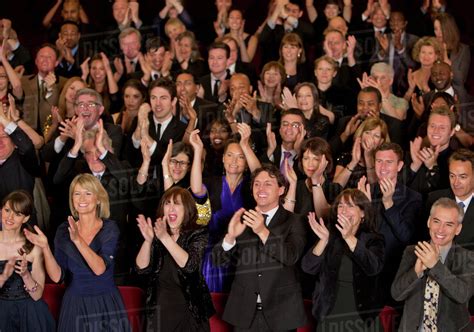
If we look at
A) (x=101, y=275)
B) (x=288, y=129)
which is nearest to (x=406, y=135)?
(x=288, y=129)

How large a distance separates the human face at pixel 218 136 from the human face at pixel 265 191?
0.98 metres

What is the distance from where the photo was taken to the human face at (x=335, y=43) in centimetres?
786

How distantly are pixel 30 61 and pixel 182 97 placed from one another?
1957 millimetres

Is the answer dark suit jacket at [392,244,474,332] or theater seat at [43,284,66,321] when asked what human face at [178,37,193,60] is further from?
dark suit jacket at [392,244,474,332]

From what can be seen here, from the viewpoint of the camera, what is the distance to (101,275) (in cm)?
551

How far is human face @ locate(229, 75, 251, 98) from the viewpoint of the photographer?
7219mm

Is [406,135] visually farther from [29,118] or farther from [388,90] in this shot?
[29,118]

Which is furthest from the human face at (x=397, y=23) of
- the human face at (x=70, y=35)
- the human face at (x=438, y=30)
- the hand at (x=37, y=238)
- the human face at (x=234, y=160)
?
the hand at (x=37, y=238)

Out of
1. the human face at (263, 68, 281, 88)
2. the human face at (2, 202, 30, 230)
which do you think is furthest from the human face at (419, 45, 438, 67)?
the human face at (2, 202, 30, 230)

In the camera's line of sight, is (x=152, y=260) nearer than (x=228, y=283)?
Yes

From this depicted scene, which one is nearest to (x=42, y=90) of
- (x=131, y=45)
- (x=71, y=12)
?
(x=131, y=45)

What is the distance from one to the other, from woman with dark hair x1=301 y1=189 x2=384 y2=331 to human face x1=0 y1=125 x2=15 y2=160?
6.38ft

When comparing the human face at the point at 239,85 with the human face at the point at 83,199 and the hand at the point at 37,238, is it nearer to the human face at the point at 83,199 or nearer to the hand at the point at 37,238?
the human face at the point at 83,199

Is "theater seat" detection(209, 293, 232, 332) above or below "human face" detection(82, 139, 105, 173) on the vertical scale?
below
